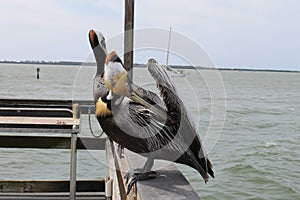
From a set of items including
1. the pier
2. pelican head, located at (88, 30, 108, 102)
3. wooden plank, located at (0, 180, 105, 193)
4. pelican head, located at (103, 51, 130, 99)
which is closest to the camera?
pelican head, located at (103, 51, 130, 99)

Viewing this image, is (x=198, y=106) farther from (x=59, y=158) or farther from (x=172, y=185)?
(x=59, y=158)

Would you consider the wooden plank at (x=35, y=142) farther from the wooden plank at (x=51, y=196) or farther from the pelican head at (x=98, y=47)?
the pelican head at (x=98, y=47)

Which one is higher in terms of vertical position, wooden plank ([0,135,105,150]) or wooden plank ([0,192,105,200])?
wooden plank ([0,135,105,150])

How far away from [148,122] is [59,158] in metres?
9.21

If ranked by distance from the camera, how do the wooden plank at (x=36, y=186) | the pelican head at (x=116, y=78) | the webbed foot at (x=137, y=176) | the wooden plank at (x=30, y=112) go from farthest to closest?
the wooden plank at (x=30, y=112), the wooden plank at (x=36, y=186), the webbed foot at (x=137, y=176), the pelican head at (x=116, y=78)

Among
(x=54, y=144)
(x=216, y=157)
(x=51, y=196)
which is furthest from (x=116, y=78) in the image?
(x=216, y=157)

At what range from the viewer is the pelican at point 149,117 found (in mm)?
2143

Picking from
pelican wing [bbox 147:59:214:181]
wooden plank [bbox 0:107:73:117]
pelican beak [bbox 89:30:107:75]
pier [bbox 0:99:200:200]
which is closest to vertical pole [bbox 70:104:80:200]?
pier [bbox 0:99:200:200]

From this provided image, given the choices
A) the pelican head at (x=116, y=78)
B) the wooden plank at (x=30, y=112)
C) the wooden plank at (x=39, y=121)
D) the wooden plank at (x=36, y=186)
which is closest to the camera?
A: the pelican head at (x=116, y=78)

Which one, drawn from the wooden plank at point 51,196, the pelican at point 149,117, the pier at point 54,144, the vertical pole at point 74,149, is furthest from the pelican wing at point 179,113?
the wooden plank at point 51,196

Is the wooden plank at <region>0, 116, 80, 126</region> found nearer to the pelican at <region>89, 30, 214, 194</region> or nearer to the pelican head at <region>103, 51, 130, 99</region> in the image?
the pelican at <region>89, 30, 214, 194</region>

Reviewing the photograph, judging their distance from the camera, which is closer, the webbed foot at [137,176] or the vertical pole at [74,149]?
the webbed foot at [137,176]

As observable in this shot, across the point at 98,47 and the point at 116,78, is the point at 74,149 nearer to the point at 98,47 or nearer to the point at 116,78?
the point at 98,47

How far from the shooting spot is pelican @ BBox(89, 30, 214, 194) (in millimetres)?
2143
